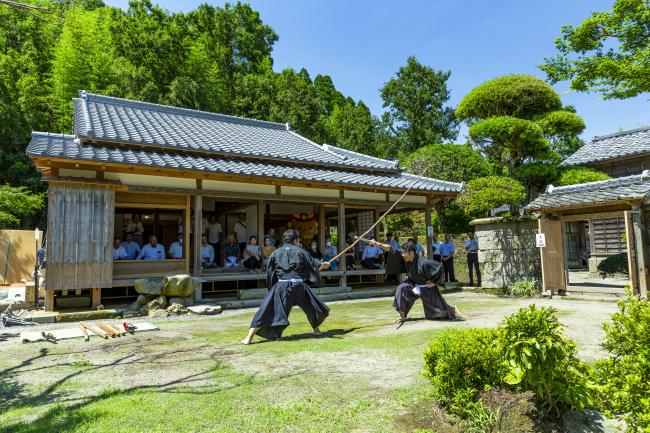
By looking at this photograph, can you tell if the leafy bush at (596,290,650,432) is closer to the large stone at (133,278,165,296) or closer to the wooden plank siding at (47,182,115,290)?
the large stone at (133,278,165,296)

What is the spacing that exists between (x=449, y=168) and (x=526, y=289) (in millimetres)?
9564

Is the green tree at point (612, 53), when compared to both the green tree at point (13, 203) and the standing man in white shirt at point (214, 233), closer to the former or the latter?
the standing man in white shirt at point (214, 233)

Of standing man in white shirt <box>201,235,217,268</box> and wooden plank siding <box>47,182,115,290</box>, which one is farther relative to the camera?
standing man in white shirt <box>201,235,217,268</box>

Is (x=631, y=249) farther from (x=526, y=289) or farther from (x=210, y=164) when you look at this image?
(x=210, y=164)

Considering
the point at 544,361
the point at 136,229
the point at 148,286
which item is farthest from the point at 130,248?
the point at 544,361

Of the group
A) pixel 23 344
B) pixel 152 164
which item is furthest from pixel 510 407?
pixel 152 164

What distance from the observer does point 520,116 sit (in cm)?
2120

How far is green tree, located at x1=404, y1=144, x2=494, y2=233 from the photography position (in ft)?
67.3

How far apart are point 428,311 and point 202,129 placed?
1053 cm

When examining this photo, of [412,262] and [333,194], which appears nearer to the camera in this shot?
[412,262]

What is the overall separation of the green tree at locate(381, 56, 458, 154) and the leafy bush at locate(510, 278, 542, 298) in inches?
850

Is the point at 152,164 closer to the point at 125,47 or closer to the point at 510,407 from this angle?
the point at 510,407

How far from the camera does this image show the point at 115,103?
47.4 ft

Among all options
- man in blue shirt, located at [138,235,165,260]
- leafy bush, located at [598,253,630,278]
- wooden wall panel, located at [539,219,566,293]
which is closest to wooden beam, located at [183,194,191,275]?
man in blue shirt, located at [138,235,165,260]
